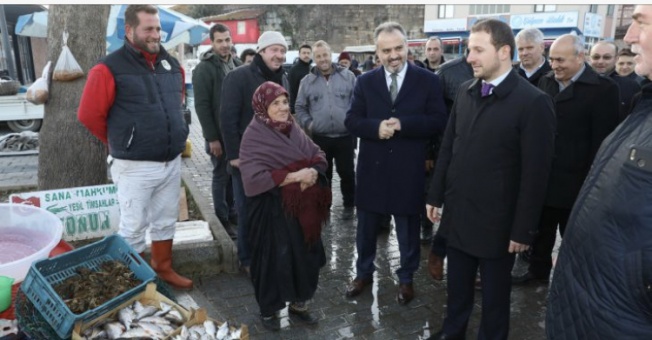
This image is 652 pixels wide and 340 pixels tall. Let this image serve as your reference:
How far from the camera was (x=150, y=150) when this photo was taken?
3691 mm

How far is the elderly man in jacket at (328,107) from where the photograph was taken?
579cm

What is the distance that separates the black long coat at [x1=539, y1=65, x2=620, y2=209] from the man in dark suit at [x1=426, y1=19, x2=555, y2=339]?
1.38 m

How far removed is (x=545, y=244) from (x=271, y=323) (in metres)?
2.59

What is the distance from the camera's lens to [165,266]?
4.12 m

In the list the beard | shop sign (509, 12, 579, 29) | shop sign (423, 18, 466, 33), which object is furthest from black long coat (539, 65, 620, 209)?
shop sign (423, 18, 466, 33)

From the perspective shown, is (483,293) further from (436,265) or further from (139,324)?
(139,324)

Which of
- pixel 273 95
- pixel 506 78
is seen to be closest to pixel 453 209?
pixel 506 78

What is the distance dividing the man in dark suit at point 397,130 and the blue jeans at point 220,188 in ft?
6.65

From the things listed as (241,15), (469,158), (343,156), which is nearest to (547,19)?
(241,15)

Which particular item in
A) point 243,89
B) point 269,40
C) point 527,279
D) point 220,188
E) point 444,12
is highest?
point 444,12

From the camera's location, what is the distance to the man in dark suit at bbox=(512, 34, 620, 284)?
3873 mm

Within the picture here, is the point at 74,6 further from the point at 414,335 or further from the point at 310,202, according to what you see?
the point at 414,335

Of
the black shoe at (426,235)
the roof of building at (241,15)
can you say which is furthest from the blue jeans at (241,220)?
the roof of building at (241,15)

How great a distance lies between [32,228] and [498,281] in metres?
3.04
